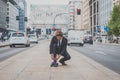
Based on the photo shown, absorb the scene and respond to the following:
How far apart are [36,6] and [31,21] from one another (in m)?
10.1

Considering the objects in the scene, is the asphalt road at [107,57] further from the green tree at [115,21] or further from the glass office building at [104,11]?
the glass office building at [104,11]

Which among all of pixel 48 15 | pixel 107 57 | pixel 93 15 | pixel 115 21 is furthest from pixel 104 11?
pixel 107 57

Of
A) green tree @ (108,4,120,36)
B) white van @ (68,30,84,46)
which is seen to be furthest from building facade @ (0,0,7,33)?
white van @ (68,30,84,46)

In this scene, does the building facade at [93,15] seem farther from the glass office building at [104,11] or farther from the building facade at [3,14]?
the building facade at [3,14]

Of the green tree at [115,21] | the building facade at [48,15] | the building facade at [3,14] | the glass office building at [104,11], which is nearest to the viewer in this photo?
the green tree at [115,21]

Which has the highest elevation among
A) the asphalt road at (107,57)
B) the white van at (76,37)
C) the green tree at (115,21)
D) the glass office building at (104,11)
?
the glass office building at (104,11)

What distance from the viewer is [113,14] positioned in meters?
91.1

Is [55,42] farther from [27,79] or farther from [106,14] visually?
[106,14]

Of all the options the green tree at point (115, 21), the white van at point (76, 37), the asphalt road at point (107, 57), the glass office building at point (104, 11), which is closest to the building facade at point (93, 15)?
the glass office building at point (104, 11)

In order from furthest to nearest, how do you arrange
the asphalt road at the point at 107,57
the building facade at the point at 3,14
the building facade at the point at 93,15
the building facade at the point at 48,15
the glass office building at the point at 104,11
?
the building facade at the point at 48,15
the building facade at the point at 3,14
the building facade at the point at 93,15
the glass office building at the point at 104,11
the asphalt road at the point at 107,57

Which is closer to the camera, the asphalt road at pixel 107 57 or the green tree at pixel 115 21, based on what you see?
the asphalt road at pixel 107 57

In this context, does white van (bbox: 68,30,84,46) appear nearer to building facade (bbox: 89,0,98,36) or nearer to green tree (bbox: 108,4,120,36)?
green tree (bbox: 108,4,120,36)

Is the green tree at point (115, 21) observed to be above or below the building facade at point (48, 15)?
below

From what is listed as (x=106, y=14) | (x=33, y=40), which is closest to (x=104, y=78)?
(x=33, y=40)
